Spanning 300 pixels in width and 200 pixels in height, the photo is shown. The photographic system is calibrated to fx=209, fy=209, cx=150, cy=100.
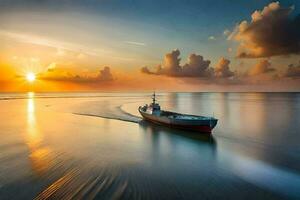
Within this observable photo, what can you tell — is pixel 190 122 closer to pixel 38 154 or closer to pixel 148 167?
pixel 148 167

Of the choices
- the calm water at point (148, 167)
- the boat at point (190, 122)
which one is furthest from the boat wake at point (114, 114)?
the calm water at point (148, 167)

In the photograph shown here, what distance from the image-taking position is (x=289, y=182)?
13094mm

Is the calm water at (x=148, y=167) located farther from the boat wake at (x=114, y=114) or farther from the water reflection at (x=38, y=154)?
the boat wake at (x=114, y=114)

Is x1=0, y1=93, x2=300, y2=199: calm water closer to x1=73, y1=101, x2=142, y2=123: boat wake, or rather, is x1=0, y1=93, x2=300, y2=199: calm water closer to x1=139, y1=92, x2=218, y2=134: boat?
x1=139, y1=92, x2=218, y2=134: boat

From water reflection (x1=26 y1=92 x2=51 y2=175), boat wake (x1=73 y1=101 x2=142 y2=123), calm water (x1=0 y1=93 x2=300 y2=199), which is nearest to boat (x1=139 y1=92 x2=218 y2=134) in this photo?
calm water (x1=0 y1=93 x2=300 y2=199)

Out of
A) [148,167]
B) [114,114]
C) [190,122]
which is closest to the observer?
[148,167]

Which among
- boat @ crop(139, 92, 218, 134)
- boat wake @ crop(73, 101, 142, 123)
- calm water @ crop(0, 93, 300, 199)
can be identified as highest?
boat @ crop(139, 92, 218, 134)

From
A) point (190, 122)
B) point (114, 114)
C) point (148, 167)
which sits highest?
point (190, 122)

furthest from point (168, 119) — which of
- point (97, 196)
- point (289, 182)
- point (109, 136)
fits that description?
point (97, 196)

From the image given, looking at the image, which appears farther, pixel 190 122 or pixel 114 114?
pixel 114 114

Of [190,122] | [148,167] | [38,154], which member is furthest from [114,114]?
[148,167]

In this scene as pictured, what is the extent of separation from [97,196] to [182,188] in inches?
187

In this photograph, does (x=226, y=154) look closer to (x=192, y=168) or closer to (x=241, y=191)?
(x=192, y=168)

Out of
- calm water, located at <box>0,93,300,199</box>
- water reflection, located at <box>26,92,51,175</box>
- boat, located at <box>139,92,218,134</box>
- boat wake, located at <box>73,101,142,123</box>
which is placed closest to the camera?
calm water, located at <box>0,93,300,199</box>
